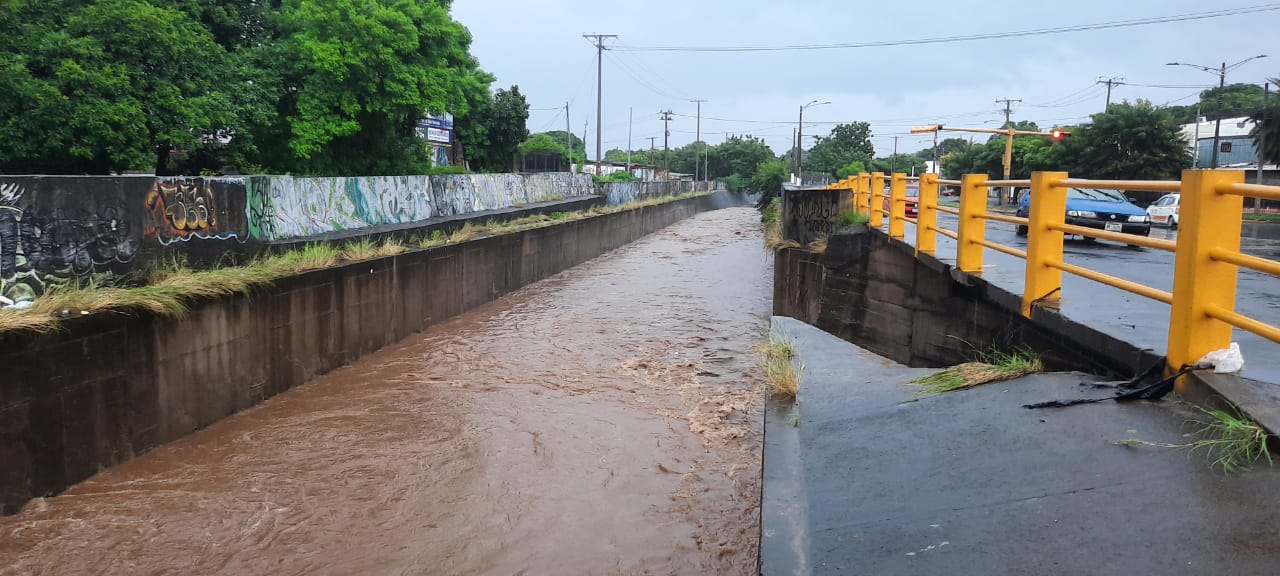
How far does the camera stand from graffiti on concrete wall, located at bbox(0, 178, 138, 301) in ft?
25.9

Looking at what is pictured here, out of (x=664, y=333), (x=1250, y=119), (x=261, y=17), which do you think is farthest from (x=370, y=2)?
(x=1250, y=119)

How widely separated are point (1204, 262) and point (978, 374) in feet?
5.77

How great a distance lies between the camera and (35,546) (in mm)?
6625

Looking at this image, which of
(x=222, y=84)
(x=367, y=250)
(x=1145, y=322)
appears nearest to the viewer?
(x=1145, y=322)

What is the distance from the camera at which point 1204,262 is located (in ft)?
13.8

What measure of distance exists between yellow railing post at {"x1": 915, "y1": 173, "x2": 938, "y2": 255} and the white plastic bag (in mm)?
5606

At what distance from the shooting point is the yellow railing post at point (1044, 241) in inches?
236

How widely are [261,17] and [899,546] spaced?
95.4 ft

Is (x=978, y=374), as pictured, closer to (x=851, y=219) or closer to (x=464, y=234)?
(x=851, y=219)

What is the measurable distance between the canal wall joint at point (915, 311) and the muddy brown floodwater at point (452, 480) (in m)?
1.71

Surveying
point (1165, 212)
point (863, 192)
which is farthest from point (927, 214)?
point (1165, 212)

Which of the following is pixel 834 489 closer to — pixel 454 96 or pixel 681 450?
pixel 681 450

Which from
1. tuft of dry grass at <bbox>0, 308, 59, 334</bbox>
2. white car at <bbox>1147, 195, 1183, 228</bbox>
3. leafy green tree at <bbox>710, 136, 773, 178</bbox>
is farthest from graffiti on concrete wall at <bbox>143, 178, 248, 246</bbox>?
leafy green tree at <bbox>710, 136, 773, 178</bbox>

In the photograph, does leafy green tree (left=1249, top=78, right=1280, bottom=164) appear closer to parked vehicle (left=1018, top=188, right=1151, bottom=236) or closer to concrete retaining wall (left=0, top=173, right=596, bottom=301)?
parked vehicle (left=1018, top=188, right=1151, bottom=236)
